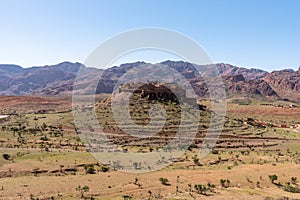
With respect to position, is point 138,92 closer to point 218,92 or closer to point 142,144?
point 142,144

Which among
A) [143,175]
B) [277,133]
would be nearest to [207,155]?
[143,175]

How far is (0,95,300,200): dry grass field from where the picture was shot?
22.8 meters

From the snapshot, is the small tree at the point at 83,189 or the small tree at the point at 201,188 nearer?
the small tree at the point at 83,189

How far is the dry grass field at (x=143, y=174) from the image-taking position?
22.8m

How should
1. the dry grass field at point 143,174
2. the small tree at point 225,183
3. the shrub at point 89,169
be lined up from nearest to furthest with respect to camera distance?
the dry grass field at point 143,174 → the small tree at point 225,183 → the shrub at point 89,169

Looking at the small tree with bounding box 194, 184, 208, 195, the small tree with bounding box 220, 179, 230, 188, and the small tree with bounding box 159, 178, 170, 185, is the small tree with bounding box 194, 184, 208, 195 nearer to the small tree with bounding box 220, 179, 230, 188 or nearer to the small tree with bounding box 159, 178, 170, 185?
the small tree with bounding box 220, 179, 230, 188

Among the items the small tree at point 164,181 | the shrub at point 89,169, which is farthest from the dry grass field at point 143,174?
the shrub at point 89,169

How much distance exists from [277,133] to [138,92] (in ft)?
101

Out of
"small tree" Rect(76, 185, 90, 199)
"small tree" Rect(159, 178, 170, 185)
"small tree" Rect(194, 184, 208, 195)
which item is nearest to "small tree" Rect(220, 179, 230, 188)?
"small tree" Rect(194, 184, 208, 195)

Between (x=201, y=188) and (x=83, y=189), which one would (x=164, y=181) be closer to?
(x=201, y=188)

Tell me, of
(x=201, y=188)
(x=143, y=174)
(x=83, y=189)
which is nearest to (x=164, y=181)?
(x=201, y=188)

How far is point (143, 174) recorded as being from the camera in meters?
28.4

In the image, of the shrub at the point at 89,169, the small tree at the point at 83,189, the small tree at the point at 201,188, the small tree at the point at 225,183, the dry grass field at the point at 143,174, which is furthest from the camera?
the shrub at the point at 89,169

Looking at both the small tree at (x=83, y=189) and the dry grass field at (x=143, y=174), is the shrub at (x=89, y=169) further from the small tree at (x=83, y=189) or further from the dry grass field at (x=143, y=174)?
the small tree at (x=83, y=189)
